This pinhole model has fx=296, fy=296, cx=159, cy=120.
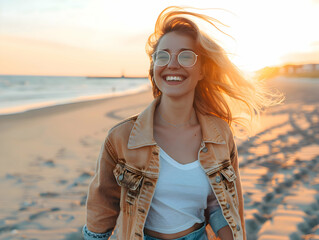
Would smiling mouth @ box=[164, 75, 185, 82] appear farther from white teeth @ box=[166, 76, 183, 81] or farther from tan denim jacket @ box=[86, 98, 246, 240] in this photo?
tan denim jacket @ box=[86, 98, 246, 240]

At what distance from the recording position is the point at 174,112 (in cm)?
225

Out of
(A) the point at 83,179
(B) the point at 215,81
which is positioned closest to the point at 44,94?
(A) the point at 83,179

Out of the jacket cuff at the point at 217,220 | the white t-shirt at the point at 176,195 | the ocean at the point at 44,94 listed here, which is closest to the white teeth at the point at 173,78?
the white t-shirt at the point at 176,195

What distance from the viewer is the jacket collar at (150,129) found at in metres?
2.00

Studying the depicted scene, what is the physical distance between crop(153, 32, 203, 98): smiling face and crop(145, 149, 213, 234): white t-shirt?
0.45 metres

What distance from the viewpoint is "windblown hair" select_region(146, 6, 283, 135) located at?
2.21 metres

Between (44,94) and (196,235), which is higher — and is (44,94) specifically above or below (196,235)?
below

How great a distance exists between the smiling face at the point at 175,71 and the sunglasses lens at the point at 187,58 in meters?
0.03

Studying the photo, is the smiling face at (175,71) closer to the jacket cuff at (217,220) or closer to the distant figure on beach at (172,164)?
the distant figure on beach at (172,164)

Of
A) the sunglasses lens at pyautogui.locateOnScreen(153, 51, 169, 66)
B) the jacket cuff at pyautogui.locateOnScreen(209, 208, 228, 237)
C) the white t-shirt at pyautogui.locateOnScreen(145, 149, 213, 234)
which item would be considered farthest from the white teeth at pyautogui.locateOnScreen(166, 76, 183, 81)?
the jacket cuff at pyautogui.locateOnScreen(209, 208, 228, 237)

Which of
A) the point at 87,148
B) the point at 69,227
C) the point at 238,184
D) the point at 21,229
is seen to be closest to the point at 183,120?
the point at 238,184

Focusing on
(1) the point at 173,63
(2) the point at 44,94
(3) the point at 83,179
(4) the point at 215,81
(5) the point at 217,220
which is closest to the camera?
(1) the point at 173,63

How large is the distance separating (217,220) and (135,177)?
718 millimetres

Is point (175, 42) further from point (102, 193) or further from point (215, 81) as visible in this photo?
point (102, 193)
